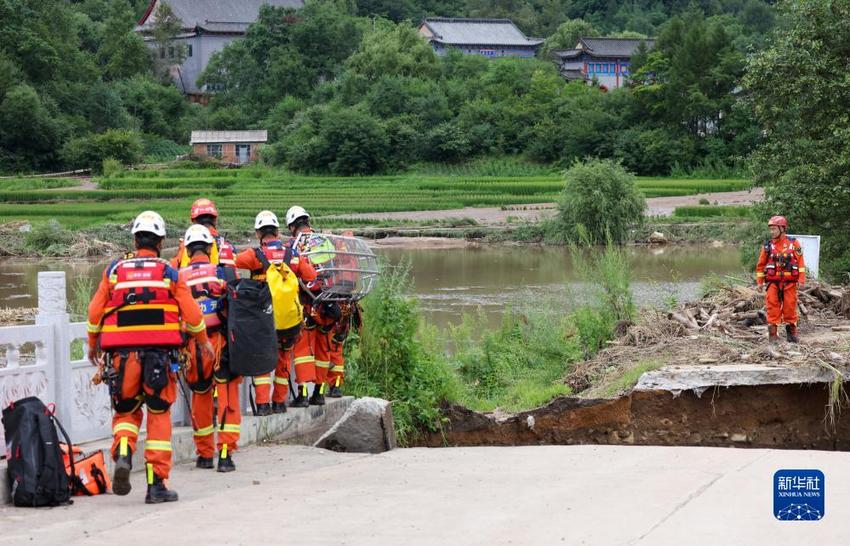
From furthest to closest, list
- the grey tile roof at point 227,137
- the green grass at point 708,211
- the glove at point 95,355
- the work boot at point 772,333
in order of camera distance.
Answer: the grey tile roof at point 227,137 → the green grass at point 708,211 → the work boot at point 772,333 → the glove at point 95,355

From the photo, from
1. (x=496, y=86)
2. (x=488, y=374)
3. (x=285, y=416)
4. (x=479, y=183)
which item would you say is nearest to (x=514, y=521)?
(x=285, y=416)

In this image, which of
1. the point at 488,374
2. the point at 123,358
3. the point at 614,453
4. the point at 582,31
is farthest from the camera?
the point at 582,31

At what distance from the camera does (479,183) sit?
212ft

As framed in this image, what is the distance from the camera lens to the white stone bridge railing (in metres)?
8.33

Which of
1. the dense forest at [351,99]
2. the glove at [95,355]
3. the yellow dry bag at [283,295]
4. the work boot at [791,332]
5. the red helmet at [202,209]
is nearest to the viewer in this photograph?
the glove at [95,355]

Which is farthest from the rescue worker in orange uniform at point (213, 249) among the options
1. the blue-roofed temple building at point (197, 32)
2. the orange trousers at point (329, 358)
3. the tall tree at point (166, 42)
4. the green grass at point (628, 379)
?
the blue-roofed temple building at point (197, 32)

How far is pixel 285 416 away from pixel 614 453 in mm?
2855

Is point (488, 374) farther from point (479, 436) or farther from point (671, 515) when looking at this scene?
point (671, 515)

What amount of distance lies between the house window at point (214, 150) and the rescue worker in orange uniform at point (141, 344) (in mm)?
73698

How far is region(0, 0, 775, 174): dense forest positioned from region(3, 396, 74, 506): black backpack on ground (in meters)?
56.3

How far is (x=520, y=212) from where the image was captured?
53875mm

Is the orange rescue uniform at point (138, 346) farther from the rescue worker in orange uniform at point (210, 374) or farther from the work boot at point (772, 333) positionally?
the work boot at point (772, 333)

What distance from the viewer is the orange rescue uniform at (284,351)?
9.42 metres

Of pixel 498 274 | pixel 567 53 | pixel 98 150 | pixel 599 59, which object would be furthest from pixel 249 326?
pixel 567 53
